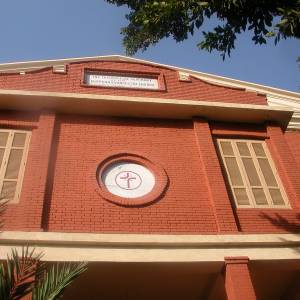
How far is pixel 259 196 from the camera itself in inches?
333

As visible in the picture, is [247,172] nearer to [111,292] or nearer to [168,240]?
[168,240]

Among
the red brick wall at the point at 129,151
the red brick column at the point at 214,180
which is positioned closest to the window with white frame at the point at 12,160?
the red brick wall at the point at 129,151

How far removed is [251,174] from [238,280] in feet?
9.52

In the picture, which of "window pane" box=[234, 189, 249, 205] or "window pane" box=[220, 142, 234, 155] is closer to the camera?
"window pane" box=[234, 189, 249, 205]

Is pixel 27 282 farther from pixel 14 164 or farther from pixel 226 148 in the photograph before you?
pixel 226 148

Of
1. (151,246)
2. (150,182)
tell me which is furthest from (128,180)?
(151,246)

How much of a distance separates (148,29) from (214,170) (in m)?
3.25

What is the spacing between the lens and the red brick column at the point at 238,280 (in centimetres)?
645

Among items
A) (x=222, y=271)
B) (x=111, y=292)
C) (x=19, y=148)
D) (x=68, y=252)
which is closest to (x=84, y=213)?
(x=68, y=252)

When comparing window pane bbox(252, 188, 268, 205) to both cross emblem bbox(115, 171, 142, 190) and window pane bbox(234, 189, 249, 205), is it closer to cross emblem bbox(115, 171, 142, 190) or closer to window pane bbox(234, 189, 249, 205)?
window pane bbox(234, 189, 249, 205)

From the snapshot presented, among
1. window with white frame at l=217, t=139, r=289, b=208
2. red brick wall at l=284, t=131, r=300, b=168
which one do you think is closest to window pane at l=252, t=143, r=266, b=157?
window with white frame at l=217, t=139, r=289, b=208

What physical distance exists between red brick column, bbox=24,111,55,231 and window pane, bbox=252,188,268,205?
4.39 metres

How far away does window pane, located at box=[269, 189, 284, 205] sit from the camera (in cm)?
840

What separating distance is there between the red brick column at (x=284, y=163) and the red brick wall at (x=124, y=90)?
3.70ft
